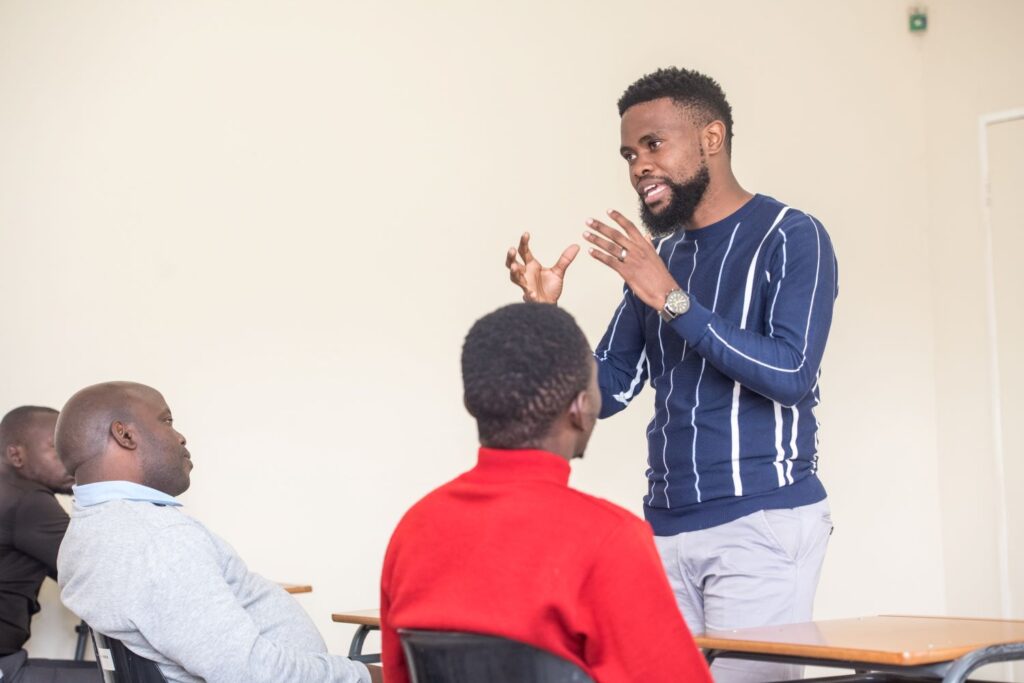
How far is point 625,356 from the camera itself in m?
2.55

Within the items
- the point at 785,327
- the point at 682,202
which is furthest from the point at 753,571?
the point at 682,202

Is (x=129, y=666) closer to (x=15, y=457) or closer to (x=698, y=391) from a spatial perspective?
(x=698, y=391)

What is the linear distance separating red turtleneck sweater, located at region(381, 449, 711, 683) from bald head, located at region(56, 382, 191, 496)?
1096 mm

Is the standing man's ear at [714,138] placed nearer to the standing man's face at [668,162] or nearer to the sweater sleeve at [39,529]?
the standing man's face at [668,162]

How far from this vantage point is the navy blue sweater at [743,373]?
216cm

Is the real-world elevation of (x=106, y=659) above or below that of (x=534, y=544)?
below

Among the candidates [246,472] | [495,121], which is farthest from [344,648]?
[495,121]

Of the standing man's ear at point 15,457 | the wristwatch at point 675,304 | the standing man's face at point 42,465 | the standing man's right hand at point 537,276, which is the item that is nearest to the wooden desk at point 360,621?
the standing man's right hand at point 537,276

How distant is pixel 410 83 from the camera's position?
4480 millimetres

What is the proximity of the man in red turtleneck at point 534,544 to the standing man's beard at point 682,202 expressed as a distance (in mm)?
975

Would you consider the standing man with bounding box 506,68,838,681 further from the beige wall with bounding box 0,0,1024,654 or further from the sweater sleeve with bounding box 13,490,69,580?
the beige wall with bounding box 0,0,1024,654

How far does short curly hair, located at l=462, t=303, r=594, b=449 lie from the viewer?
4.77 feet

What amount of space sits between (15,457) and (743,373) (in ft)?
7.93

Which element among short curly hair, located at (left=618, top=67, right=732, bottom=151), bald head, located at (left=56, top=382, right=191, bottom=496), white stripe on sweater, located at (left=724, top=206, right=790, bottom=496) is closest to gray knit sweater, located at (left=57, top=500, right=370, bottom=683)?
bald head, located at (left=56, top=382, right=191, bottom=496)
